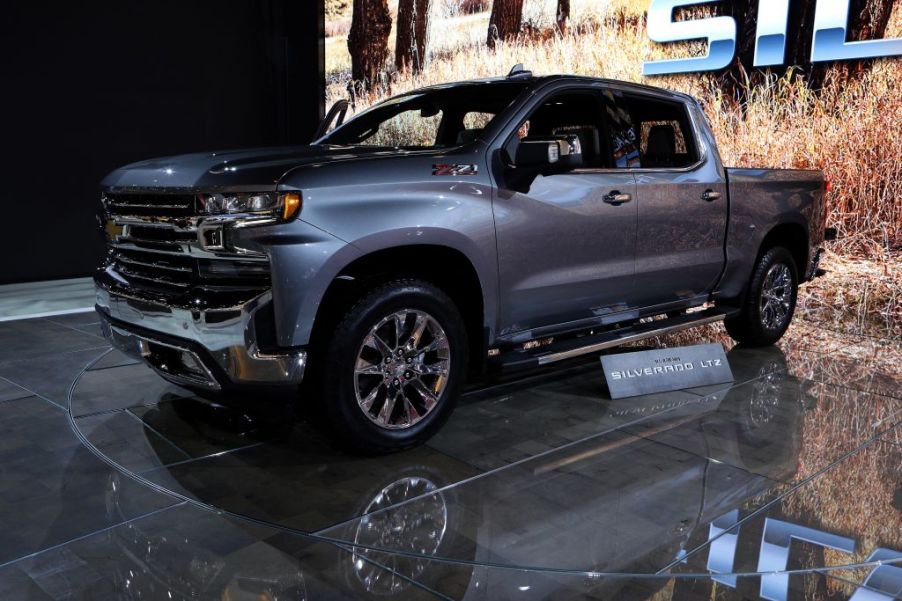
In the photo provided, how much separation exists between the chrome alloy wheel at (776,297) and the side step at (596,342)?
50 cm

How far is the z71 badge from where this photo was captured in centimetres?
354

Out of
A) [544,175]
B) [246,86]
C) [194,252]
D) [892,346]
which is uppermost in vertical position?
[246,86]

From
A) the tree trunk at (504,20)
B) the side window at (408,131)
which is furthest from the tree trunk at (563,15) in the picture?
the side window at (408,131)

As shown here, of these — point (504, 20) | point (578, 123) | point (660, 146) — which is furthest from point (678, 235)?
point (504, 20)

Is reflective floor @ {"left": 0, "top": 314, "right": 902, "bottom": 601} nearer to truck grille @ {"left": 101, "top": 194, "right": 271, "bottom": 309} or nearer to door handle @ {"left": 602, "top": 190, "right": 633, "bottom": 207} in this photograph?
truck grille @ {"left": 101, "top": 194, "right": 271, "bottom": 309}

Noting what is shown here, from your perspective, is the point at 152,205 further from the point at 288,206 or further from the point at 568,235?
the point at 568,235

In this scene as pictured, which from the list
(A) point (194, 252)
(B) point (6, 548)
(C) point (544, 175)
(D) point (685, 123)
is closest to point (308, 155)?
(A) point (194, 252)

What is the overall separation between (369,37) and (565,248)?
330 inches

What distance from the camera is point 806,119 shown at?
24.2 ft

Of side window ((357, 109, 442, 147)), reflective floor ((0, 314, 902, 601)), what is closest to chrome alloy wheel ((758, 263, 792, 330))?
reflective floor ((0, 314, 902, 601))

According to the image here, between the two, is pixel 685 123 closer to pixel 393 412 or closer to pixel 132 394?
pixel 393 412

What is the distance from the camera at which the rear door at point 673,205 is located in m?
4.60

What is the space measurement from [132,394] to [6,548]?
1.83 meters

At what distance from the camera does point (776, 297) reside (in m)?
5.91
